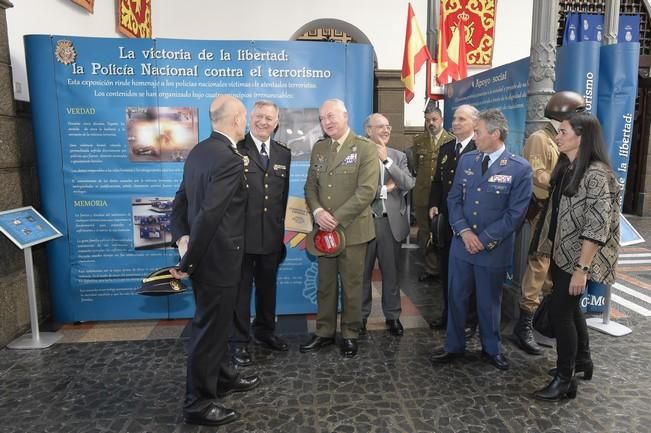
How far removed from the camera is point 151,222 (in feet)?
11.0

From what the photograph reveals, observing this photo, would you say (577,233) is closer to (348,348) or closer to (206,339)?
(348,348)

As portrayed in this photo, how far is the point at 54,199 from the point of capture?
3285 millimetres

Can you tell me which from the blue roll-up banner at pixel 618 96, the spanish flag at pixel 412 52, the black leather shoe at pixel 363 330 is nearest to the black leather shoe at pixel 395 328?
the black leather shoe at pixel 363 330

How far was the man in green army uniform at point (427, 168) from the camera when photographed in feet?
15.2

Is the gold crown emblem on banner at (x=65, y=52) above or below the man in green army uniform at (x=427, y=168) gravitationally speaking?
above

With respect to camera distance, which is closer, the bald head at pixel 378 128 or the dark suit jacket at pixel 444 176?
the bald head at pixel 378 128

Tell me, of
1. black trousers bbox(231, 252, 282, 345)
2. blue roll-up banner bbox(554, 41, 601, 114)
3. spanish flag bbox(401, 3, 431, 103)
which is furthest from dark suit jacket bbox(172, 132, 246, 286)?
spanish flag bbox(401, 3, 431, 103)

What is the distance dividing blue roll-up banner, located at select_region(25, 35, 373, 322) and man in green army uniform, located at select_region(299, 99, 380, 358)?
0.41 metres

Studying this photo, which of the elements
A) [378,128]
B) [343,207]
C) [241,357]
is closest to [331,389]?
[241,357]

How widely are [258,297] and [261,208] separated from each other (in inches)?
23.4

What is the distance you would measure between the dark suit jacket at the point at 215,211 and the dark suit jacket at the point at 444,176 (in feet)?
5.43

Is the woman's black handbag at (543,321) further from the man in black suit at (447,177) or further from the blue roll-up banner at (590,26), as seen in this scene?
the blue roll-up banner at (590,26)

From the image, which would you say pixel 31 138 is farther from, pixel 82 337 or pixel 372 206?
pixel 372 206

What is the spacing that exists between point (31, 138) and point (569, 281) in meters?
3.53
